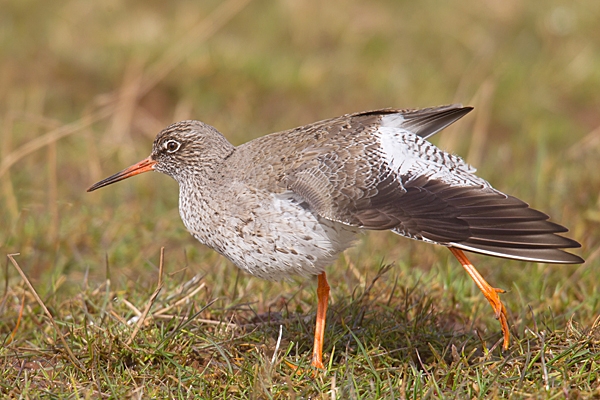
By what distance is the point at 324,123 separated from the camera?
4754 mm

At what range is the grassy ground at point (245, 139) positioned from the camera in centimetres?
421

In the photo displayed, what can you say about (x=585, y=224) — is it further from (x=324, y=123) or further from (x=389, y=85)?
(x=389, y=85)

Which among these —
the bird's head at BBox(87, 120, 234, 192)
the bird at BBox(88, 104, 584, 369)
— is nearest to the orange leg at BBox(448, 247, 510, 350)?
the bird at BBox(88, 104, 584, 369)

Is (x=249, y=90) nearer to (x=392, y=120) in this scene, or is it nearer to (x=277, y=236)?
(x=392, y=120)

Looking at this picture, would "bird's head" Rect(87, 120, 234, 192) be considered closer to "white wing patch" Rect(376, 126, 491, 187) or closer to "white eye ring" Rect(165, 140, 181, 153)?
"white eye ring" Rect(165, 140, 181, 153)

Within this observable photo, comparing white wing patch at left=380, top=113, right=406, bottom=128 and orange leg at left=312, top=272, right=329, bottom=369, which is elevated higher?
white wing patch at left=380, top=113, right=406, bottom=128

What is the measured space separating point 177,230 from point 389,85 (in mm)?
4198

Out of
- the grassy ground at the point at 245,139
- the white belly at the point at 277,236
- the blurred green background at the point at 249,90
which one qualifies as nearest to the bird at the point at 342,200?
the white belly at the point at 277,236

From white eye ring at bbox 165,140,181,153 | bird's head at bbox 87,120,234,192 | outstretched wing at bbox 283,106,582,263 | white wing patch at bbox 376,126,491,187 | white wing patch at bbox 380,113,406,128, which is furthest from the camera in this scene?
white eye ring at bbox 165,140,181,153

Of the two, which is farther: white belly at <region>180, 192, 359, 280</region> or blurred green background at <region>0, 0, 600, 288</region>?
blurred green background at <region>0, 0, 600, 288</region>

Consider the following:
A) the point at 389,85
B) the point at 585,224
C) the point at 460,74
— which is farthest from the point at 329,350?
the point at 460,74

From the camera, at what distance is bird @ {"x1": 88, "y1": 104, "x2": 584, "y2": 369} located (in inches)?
152

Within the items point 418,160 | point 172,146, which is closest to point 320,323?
point 418,160

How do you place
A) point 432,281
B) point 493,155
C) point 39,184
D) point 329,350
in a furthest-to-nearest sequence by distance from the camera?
point 493,155 → point 39,184 → point 432,281 → point 329,350
